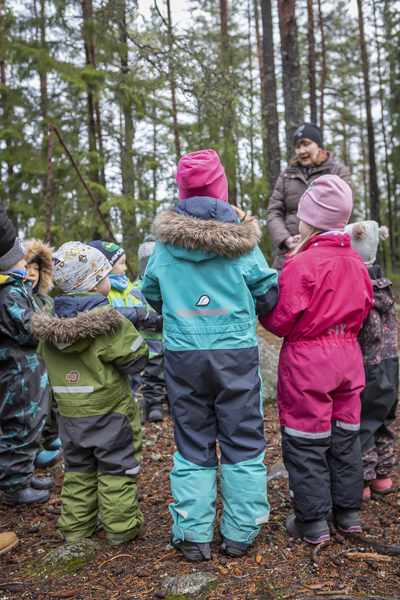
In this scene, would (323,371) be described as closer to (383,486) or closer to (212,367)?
(212,367)

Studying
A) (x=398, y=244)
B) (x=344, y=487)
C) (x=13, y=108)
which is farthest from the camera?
(x=398, y=244)

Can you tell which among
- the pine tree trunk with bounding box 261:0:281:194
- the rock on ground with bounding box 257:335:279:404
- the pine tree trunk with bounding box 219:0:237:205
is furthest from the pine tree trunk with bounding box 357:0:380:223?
the rock on ground with bounding box 257:335:279:404

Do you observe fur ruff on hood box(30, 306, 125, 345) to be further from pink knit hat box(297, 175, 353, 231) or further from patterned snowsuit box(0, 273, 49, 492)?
pink knit hat box(297, 175, 353, 231)

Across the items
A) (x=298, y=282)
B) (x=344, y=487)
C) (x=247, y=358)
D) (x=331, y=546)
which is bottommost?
(x=331, y=546)

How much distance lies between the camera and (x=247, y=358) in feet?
8.35

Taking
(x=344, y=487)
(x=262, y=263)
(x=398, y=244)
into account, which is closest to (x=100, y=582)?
(x=344, y=487)

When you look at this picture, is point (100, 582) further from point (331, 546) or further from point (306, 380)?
point (306, 380)

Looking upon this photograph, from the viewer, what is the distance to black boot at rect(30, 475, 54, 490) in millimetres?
3627

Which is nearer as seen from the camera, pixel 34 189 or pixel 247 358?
pixel 247 358

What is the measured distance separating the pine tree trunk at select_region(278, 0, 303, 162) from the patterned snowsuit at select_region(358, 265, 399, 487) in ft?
16.6

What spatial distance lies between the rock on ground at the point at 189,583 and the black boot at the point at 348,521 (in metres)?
0.92

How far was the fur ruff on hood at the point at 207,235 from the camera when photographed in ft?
8.02

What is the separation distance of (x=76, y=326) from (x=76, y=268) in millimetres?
406

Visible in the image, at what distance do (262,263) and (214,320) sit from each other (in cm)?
44
